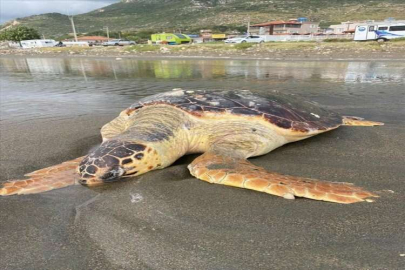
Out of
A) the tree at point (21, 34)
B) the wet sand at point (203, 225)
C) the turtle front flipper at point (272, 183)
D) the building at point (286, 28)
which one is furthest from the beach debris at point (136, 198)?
the tree at point (21, 34)

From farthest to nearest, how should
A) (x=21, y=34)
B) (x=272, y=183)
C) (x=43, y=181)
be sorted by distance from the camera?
(x=21, y=34) < (x=43, y=181) < (x=272, y=183)

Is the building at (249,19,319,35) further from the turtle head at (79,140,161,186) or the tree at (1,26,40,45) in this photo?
the turtle head at (79,140,161,186)

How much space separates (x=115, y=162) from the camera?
8.29 ft

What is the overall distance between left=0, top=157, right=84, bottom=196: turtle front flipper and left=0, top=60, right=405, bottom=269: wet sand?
105 millimetres

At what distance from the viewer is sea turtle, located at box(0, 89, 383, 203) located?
2.35m

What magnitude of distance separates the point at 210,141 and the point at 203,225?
152cm

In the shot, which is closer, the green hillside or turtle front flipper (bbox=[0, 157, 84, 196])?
turtle front flipper (bbox=[0, 157, 84, 196])

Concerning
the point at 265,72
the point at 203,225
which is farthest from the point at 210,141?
the point at 265,72

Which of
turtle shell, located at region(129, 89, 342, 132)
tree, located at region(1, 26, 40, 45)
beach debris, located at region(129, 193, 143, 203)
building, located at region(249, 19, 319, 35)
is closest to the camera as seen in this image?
beach debris, located at region(129, 193, 143, 203)

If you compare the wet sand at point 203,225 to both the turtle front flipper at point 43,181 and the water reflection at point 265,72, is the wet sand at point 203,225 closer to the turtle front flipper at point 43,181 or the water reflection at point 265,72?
the turtle front flipper at point 43,181

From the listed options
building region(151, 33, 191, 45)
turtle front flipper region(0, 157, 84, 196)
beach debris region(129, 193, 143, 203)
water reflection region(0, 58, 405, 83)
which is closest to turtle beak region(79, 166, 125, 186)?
turtle front flipper region(0, 157, 84, 196)

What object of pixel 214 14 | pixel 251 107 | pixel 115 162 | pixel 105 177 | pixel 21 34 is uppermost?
pixel 214 14

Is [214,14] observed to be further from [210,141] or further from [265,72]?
[210,141]

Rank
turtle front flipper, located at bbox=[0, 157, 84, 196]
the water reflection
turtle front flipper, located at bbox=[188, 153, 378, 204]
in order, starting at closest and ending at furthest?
turtle front flipper, located at bbox=[188, 153, 378, 204]
turtle front flipper, located at bbox=[0, 157, 84, 196]
the water reflection
